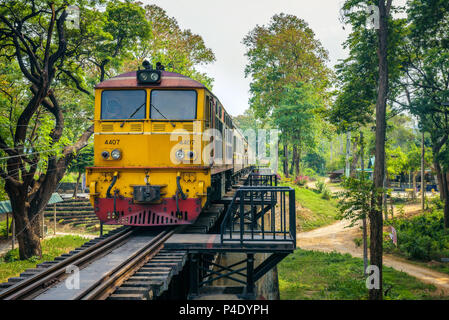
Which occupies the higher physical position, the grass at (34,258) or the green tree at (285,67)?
the green tree at (285,67)

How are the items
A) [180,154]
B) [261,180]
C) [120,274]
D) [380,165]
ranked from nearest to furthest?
[120,274], [180,154], [380,165], [261,180]

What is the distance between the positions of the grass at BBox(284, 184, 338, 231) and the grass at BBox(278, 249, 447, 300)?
7.77 meters

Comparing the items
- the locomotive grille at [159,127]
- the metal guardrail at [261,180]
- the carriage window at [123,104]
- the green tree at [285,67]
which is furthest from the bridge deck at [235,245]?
the green tree at [285,67]

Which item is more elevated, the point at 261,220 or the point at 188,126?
the point at 188,126

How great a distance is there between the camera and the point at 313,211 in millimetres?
30891

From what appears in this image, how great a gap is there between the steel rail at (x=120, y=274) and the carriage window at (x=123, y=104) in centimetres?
328

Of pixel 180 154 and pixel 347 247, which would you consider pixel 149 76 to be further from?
pixel 347 247

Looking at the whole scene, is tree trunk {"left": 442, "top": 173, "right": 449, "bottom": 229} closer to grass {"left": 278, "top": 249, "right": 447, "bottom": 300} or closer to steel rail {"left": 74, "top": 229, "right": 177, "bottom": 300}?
grass {"left": 278, "top": 249, "right": 447, "bottom": 300}

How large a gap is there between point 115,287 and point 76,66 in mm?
15697

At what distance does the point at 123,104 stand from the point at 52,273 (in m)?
4.67

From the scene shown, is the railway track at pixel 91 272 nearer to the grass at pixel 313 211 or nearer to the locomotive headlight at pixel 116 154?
the locomotive headlight at pixel 116 154

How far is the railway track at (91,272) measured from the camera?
5266 mm

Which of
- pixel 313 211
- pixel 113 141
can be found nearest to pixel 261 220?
pixel 113 141
